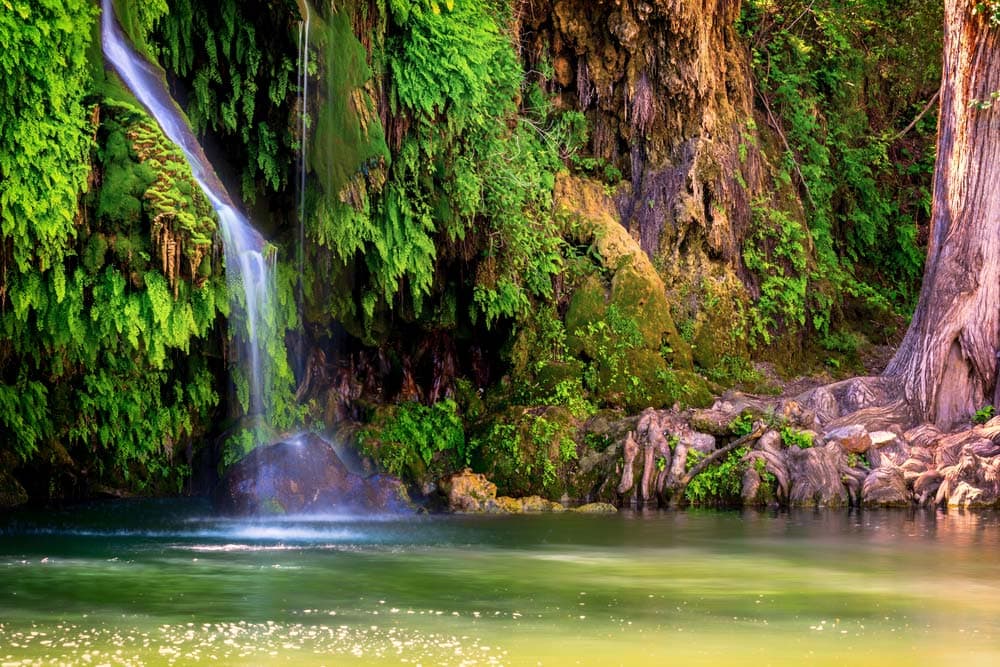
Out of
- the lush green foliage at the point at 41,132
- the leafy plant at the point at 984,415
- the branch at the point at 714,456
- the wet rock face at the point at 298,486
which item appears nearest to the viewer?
the lush green foliage at the point at 41,132

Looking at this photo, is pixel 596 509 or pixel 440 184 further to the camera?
pixel 440 184

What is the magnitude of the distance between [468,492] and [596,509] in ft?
5.28

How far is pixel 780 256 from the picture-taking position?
2372cm

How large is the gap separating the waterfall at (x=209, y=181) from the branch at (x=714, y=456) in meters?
5.81

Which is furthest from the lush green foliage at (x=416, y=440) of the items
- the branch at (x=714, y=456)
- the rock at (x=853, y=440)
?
the rock at (x=853, y=440)

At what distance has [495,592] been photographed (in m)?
9.32

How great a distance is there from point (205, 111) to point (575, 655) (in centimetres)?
1129

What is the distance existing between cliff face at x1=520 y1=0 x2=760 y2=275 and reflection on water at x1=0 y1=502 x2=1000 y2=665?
8.60 m

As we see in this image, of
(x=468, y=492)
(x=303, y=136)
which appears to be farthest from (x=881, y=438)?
(x=303, y=136)

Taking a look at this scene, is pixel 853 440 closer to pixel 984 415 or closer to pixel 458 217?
pixel 984 415

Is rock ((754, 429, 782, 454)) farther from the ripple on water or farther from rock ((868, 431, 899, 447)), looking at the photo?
the ripple on water

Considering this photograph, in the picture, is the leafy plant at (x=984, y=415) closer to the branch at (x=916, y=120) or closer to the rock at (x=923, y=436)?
the rock at (x=923, y=436)

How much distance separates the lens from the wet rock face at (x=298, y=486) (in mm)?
15672

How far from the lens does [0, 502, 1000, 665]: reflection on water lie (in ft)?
23.5
